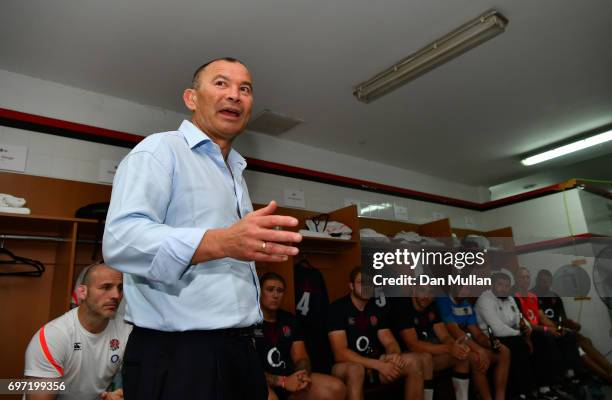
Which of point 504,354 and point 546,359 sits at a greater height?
point 504,354

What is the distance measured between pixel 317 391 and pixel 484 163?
388 centimetres

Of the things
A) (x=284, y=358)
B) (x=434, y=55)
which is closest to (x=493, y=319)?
(x=284, y=358)

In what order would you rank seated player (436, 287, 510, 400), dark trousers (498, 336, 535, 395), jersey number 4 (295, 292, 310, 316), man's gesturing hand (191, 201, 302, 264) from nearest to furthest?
man's gesturing hand (191, 201, 302, 264)
seated player (436, 287, 510, 400)
jersey number 4 (295, 292, 310, 316)
dark trousers (498, 336, 535, 395)

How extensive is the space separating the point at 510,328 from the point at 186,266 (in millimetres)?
4024

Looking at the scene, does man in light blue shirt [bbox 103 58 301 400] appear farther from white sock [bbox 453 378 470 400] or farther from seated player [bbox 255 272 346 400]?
white sock [bbox 453 378 470 400]

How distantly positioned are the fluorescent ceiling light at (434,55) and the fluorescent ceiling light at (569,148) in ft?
9.09

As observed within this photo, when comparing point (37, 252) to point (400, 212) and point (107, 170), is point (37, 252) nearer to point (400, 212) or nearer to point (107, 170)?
point (107, 170)

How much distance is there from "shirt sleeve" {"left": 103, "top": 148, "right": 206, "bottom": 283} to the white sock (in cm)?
334

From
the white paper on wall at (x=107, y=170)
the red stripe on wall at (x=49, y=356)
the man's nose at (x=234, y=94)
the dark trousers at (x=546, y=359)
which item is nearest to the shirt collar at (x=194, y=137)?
the man's nose at (x=234, y=94)

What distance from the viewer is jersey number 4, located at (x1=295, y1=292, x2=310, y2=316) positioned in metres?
3.53

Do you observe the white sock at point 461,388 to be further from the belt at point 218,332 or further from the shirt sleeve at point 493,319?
the belt at point 218,332

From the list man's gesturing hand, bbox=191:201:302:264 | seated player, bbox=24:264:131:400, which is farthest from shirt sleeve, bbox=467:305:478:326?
man's gesturing hand, bbox=191:201:302:264

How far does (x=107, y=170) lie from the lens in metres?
3.05

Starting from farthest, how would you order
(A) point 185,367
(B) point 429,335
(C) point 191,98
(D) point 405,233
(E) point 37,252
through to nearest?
1. (D) point 405,233
2. (B) point 429,335
3. (E) point 37,252
4. (C) point 191,98
5. (A) point 185,367
